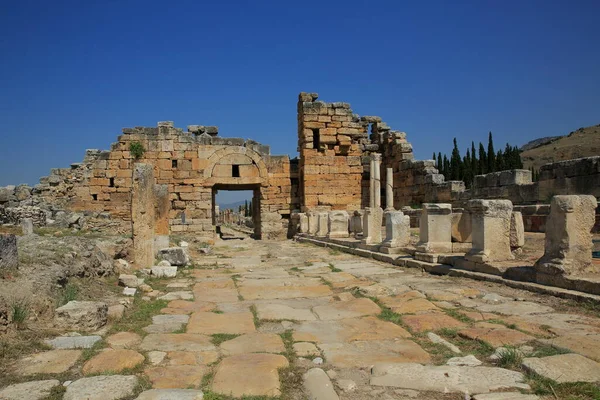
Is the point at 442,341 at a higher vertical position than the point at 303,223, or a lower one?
lower

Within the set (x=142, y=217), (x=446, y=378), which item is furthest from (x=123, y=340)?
(x=142, y=217)

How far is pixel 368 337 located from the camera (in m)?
4.15

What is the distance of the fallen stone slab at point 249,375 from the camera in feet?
9.79

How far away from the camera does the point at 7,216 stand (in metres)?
13.7

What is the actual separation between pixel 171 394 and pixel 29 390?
34.4 inches

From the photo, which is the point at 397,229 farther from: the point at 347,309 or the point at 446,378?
the point at 446,378

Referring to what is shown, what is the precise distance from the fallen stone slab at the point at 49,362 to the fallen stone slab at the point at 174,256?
5.34 meters

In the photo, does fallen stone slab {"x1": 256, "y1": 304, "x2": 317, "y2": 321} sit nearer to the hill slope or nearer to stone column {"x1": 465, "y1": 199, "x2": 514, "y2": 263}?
stone column {"x1": 465, "y1": 199, "x2": 514, "y2": 263}

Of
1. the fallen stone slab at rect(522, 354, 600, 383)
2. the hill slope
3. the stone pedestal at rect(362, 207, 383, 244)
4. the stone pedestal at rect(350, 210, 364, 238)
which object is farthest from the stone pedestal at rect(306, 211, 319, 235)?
the hill slope

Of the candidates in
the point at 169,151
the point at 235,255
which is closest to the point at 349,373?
the point at 235,255

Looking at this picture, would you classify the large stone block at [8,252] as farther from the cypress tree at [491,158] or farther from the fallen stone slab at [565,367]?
the cypress tree at [491,158]

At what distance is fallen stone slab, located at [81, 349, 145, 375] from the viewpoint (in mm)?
3254

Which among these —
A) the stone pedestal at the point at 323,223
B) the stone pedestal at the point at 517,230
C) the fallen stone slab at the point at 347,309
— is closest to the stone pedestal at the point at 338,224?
the stone pedestal at the point at 323,223

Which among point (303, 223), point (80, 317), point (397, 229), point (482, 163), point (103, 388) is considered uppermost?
point (482, 163)
